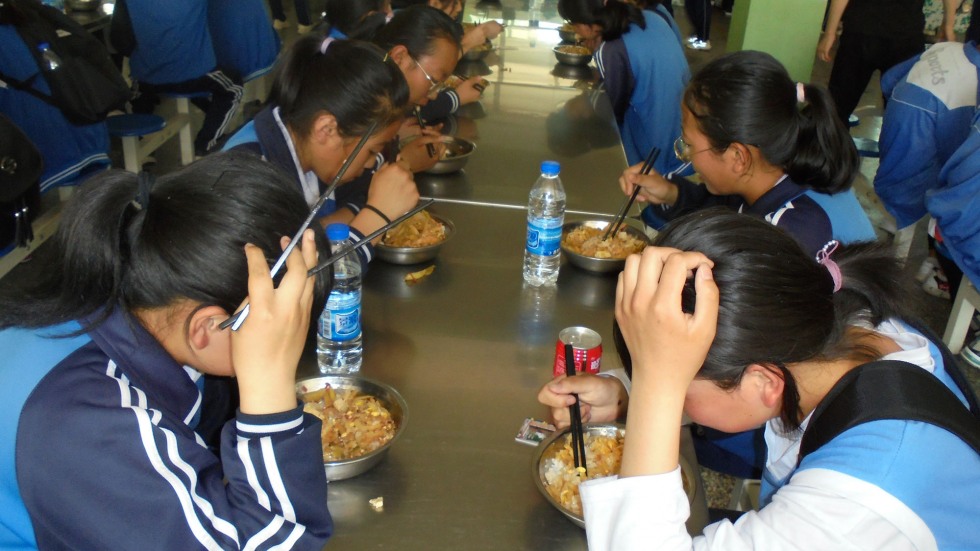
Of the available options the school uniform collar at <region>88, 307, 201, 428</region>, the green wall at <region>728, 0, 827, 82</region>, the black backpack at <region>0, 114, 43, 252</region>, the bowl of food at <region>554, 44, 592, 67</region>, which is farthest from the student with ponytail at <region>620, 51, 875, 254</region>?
the green wall at <region>728, 0, 827, 82</region>

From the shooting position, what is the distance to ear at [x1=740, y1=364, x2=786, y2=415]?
1069 mm

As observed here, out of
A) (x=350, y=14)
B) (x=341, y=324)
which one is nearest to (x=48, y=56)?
(x=350, y=14)

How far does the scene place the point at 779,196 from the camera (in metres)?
1.84

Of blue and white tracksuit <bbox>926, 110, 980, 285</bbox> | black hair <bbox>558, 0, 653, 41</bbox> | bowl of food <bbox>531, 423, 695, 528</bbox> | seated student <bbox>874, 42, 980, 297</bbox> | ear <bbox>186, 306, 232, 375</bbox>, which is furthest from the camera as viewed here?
black hair <bbox>558, 0, 653, 41</bbox>

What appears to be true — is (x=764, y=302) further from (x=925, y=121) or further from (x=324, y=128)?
(x=925, y=121)

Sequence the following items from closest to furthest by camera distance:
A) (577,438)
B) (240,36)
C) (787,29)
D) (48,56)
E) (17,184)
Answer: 1. (577,438)
2. (17,184)
3. (48,56)
4. (240,36)
5. (787,29)

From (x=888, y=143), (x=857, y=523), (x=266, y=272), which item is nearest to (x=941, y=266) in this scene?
(x=888, y=143)

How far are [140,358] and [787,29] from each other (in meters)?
5.98

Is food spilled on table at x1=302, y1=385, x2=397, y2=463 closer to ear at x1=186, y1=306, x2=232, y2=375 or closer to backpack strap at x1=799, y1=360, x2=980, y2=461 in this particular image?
ear at x1=186, y1=306, x2=232, y2=375

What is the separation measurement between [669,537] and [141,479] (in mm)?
643

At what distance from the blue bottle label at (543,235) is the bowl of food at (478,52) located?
7.63 ft

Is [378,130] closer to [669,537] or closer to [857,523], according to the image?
[669,537]

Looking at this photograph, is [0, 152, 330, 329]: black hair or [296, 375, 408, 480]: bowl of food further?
[296, 375, 408, 480]: bowl of food

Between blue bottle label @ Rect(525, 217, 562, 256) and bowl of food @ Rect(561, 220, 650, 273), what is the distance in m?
0.12
